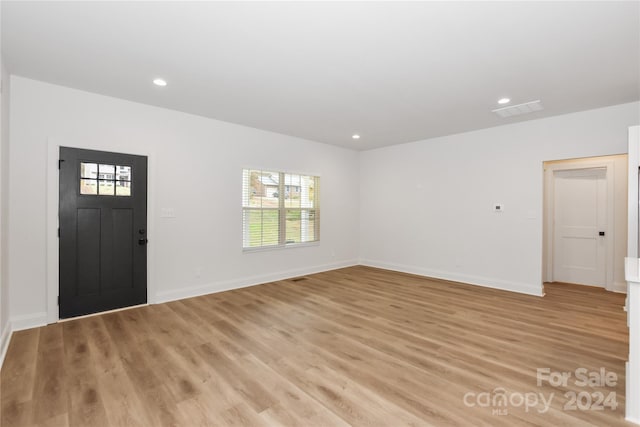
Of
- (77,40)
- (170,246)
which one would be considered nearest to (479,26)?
(77,40)

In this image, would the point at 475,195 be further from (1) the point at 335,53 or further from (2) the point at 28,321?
(2) the point at 28,321

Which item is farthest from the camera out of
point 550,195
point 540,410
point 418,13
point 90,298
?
point 550,195

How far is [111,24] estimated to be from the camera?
237 centimetres

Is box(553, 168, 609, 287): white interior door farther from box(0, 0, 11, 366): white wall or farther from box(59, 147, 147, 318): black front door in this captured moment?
box(0, 0, 11, 366): white wall

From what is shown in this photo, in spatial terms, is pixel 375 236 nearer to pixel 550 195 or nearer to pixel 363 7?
pixel 550 195

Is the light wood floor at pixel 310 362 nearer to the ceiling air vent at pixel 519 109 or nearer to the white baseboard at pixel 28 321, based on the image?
the white baseboard at pixel 28 321

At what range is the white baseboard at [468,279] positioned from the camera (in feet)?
16.1

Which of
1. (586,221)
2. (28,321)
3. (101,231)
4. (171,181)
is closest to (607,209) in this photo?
(586,221)

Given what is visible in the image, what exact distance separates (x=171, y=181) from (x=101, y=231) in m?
1.11

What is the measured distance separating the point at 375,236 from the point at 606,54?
4967mm

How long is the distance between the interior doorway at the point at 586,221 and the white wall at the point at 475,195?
4.15 ft

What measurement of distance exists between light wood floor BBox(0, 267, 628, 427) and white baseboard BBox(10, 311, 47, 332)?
0.63ft

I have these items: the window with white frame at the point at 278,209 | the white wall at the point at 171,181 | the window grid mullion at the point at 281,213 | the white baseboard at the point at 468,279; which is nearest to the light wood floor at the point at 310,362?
the white baseboard at the point at 468,279

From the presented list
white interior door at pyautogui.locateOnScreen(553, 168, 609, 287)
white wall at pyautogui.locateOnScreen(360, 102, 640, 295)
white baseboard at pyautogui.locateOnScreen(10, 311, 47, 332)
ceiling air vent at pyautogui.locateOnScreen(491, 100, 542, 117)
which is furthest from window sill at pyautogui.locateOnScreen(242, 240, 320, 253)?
white interior door at pyautogui.locateOnScreen(553, 168, 609, 287)
